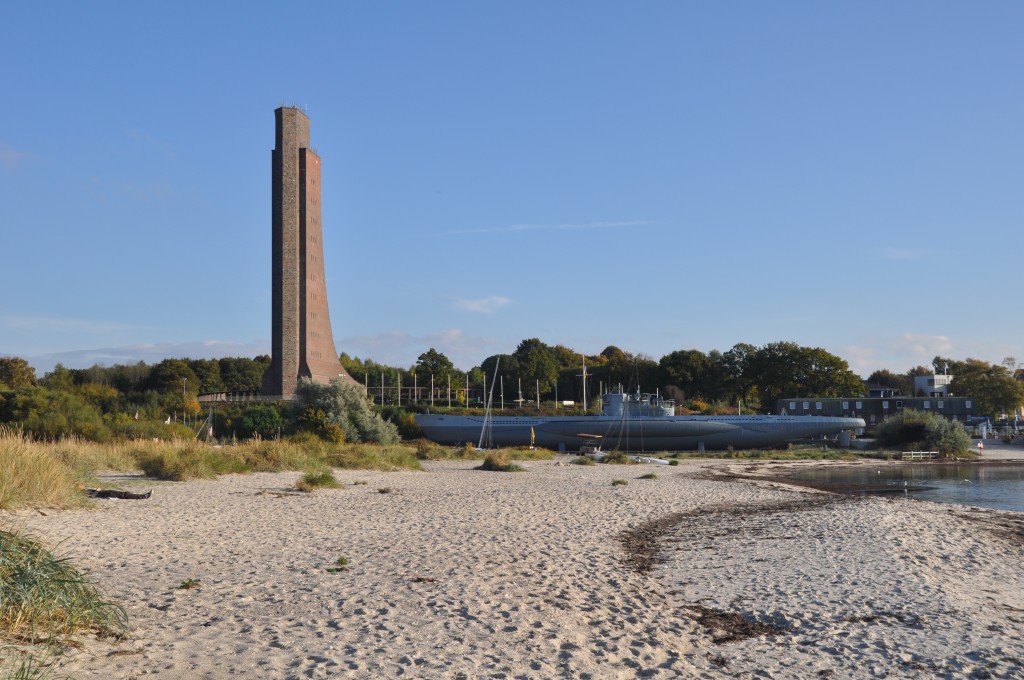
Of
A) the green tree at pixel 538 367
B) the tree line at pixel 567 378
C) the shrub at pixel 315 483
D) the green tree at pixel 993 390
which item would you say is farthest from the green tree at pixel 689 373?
the shrub at pixel 315 483

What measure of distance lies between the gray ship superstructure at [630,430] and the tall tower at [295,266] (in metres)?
22.4

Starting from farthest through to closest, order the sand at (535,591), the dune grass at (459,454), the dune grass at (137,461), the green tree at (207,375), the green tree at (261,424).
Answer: the green tree at (207,375) < the green tree at (261,424) < the dune grass at (459,454) < the dune grass at (137,461) < the sand at (535,591)

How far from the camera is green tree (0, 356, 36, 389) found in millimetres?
81375

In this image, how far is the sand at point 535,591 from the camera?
21.8 feet

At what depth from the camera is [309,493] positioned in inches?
771

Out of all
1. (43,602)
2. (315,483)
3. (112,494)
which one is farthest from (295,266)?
(43,602)

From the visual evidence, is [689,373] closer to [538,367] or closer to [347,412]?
[538,367]

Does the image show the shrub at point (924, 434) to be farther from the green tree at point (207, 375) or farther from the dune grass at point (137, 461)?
the green tree at point (207, 375)

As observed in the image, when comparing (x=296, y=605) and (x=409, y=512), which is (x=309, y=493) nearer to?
(x=409, y=512)

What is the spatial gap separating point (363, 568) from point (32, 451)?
27.4ft

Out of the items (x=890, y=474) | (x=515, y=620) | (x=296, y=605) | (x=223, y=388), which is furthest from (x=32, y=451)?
(x=223, y=388)

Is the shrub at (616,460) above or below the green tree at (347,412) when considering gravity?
below

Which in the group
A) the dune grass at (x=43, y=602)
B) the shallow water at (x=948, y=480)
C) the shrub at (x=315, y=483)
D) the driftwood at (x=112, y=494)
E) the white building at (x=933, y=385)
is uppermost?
the white building at (x=933, y=385)

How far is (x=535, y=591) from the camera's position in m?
8.89
